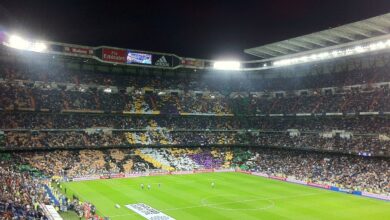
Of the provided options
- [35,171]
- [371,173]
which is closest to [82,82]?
[35,171]

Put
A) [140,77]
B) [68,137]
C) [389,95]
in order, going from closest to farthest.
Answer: [389,95] < [68,137] < [140,77]

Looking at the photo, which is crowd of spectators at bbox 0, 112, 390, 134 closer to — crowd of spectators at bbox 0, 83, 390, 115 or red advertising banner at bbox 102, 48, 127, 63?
crowd of spectators at bbox 0, 83, 390, 115

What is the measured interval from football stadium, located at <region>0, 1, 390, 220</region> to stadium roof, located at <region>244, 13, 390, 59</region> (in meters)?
0.32

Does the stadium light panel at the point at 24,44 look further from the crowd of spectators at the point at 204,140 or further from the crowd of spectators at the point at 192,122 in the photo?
the crowd of spectators at the point at 204,140

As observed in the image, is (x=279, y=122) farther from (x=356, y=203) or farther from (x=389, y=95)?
(x=356, y=203)

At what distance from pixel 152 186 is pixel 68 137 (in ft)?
73.1

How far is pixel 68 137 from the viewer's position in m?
65.0

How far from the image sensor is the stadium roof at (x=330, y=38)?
2138 inches

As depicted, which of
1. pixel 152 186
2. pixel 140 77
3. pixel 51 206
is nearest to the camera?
pixel 51 206

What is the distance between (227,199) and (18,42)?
149 feet

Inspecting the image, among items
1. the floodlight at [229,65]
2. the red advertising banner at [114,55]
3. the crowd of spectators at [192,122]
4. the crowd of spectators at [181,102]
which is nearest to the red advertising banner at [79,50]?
the red advertising banner at [114,55]

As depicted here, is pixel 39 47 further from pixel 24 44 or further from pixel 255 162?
pixel 255 162

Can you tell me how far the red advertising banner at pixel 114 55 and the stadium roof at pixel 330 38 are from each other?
26.6 metres

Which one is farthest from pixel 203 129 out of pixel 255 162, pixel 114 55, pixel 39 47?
pixel 39 47
